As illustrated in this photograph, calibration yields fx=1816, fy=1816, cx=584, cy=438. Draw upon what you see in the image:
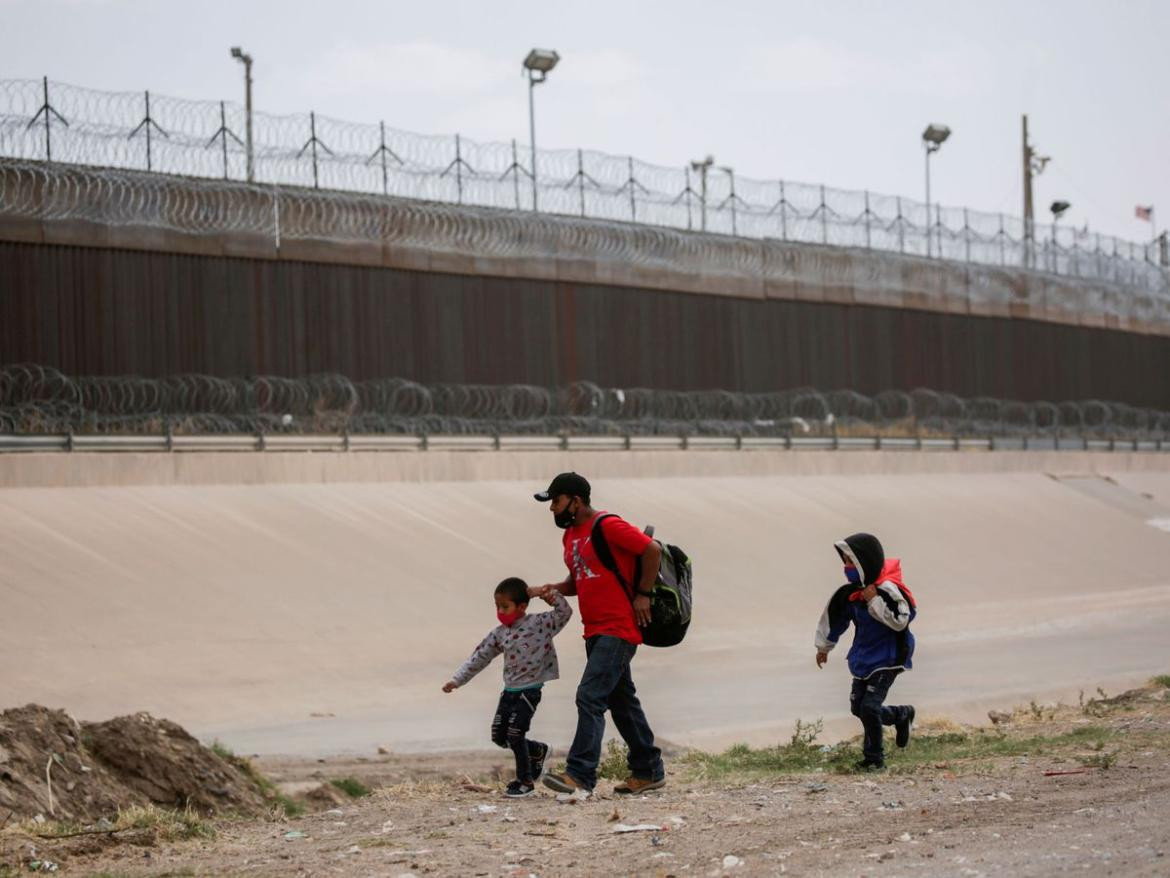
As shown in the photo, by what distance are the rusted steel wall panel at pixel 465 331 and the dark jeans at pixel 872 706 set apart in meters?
16.8

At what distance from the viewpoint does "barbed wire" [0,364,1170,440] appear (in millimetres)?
22859

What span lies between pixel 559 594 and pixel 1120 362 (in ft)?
122

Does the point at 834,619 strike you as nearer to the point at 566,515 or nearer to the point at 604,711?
the point at 604,711

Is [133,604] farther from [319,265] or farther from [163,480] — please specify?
[319,265]

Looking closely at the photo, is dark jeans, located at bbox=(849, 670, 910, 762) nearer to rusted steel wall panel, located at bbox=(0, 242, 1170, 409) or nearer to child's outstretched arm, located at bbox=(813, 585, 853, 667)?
child's outstretched arm, located at bbox=(813, 585, 853, 667)

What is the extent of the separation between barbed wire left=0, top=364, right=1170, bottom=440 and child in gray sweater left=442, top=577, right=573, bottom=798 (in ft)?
44.0

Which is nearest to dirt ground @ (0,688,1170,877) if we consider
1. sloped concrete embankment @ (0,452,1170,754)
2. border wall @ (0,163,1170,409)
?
sloped concrete embankment @ (0,452,1170,754)

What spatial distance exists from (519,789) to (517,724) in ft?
1.04

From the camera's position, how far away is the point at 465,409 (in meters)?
27.9

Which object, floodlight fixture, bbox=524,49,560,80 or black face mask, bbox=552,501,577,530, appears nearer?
black face mask, bbox=552,501,577,530

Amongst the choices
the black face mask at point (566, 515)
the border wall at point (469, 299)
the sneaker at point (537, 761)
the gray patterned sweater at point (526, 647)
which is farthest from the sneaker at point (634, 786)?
the border wall at point (469, 299)

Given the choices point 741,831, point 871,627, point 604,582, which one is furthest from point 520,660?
point 871,627

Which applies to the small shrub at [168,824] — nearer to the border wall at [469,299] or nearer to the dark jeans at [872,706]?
the dark jeans at [872,706]

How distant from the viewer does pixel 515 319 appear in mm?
29125
